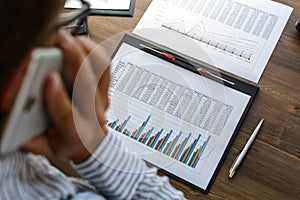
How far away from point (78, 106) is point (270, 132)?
418 millimetres

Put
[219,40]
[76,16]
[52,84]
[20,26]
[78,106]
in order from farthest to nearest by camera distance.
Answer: [219,40] < [76,16] < [78,106] < [52,84] < [20,26]

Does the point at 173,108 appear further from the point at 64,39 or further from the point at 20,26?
the point at 20,26

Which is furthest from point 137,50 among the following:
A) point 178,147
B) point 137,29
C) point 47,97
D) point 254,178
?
point 47,97

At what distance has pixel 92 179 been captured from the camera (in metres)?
0.71

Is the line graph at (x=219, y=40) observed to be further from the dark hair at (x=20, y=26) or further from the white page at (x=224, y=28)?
the dark hair at (x=20, y=26)

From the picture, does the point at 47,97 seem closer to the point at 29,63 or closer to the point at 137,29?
the point at 29,63

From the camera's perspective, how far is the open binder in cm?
Answer: 87

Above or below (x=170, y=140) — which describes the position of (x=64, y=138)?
above

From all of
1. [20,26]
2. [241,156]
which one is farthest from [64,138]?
[241,156]

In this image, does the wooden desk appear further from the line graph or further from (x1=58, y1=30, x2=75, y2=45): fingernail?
(x1=58, y1=30, x2=75, y2=45): fingernail

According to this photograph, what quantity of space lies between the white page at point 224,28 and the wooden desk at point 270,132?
0.9 inches

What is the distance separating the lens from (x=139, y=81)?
3.08 feet

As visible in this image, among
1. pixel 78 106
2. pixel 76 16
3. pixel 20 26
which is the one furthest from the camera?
pixel 76 16

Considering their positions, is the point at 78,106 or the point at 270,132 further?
the point at 270,132
